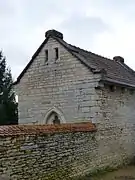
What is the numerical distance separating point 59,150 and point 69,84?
15.1ft

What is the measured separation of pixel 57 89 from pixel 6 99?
16.1 meters

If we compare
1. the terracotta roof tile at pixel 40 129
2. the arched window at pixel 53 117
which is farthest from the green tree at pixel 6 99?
the terracotta roof tile at pixel 40 129

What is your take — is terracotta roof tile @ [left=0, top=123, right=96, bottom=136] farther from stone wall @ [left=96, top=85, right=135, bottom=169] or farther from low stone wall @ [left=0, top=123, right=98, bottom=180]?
stone wall @ [left=96, top=85, right=135, bottom=169]

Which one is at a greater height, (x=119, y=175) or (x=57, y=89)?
(x=57, y=89)

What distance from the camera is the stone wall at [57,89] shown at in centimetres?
1430

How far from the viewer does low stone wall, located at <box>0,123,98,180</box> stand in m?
8.80

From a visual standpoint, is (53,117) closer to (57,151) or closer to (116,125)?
(116,125)

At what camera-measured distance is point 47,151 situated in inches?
407

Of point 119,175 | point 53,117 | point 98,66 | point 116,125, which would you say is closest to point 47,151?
point 119,175

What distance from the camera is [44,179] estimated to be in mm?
10000

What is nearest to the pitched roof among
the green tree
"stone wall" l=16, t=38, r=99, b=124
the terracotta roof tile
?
"stone wall" l=16, t=38, r=99, b=124

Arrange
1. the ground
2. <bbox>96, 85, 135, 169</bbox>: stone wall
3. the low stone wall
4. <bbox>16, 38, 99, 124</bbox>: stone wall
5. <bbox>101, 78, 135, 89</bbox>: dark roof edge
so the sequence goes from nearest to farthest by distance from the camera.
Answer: the low stone wall < the ground < <bbox>101, 78, 135, 89</bbox>: dark roof edge < <bbox>16, 38, 99, 124</bbox>: stone wall < <bbox>96, 85, 135, 169</bbox>: stone wall

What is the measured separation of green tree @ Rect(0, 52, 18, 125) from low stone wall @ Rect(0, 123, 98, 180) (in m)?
15.8

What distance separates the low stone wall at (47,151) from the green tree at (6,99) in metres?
15.8
